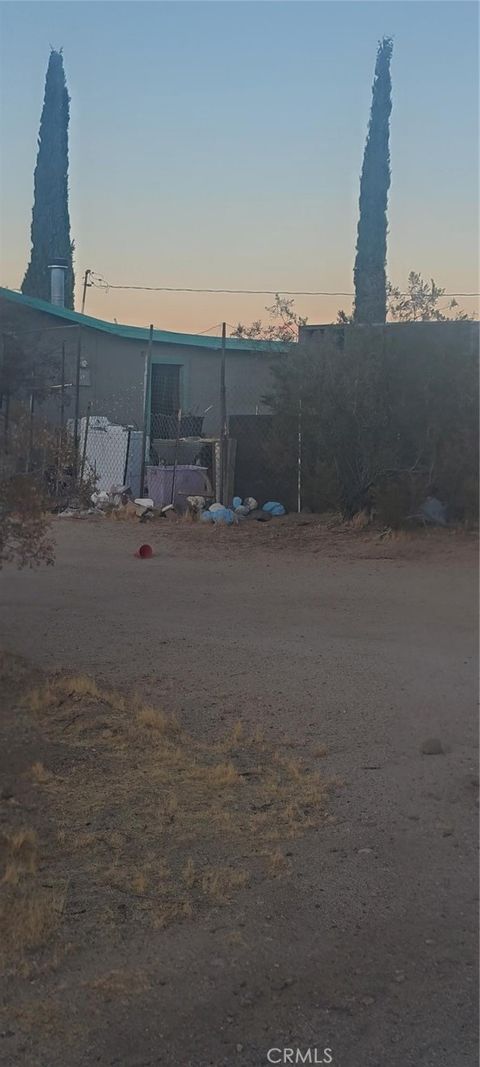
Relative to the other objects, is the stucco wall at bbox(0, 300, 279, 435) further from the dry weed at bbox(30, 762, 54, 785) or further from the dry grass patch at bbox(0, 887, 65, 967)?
the dry grass patch at bbox(0, 887, 65, 967)

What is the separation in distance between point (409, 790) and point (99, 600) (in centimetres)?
418

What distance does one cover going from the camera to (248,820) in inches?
171

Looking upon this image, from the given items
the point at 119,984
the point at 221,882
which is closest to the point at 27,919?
the point at 119,984

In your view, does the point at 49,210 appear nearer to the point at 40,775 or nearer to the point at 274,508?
the point at 274,508

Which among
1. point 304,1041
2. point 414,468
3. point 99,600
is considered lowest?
point 304,1041

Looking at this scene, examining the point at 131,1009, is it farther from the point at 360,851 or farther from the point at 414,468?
the point at 414,468

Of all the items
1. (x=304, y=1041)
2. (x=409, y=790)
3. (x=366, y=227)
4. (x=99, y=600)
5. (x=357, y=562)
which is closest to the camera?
(x=304, y=1041)

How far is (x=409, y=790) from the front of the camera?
4.66 meters

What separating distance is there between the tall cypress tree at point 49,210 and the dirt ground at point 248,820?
67.5 feet

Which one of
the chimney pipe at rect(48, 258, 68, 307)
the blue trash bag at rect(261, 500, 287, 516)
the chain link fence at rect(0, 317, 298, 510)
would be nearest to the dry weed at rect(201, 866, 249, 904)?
the chain link fence at rect(0, 317, 298, 510)

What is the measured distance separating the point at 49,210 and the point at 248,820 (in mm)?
26315

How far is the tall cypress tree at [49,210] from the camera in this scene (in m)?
26.9

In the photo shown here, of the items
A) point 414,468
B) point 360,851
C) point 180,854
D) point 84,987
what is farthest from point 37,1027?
point 414,468

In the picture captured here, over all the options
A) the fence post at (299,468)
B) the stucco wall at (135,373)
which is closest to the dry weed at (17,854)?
the fence post at (299,468)
